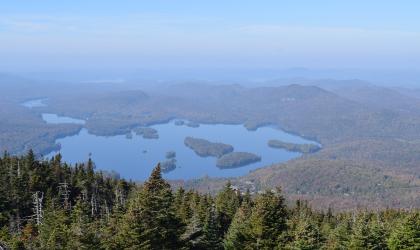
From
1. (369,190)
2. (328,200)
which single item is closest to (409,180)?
(369,190)

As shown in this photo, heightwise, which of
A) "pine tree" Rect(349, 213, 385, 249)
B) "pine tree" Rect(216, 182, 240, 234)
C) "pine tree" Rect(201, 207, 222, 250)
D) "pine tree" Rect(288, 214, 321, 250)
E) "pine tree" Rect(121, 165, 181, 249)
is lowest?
"pine tree" Rect(216, 182, 240, 234)

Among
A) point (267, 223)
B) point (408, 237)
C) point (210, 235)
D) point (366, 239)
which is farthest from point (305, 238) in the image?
point (210, 235)

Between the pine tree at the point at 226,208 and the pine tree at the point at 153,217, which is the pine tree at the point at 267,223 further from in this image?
the pine tree at the point at 226,208

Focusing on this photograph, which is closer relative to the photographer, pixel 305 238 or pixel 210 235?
pixel 305 238

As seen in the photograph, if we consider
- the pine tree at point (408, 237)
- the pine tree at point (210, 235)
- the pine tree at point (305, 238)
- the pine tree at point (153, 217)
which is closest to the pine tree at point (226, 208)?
the pine tree at point (210, 235)

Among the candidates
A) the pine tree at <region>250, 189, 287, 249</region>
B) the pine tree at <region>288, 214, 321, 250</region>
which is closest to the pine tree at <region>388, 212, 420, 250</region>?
the pine tree at <region>288, 214, 321, 250</region>

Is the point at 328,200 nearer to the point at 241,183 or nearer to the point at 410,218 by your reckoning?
the point at 241,183

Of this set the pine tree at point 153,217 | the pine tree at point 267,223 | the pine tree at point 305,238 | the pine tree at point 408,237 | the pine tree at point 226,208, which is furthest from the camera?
the pine tree at point 226,208

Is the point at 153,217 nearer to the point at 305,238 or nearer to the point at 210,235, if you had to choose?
the point at 305,238

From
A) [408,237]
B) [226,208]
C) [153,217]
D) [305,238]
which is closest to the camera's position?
[153,217]

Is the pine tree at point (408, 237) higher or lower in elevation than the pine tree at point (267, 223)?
lower

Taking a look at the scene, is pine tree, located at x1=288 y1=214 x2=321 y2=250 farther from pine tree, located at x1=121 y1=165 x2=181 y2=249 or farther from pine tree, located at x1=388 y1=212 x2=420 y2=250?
pine tree, located at x1=121 y1=165 x2=181 y2=249
